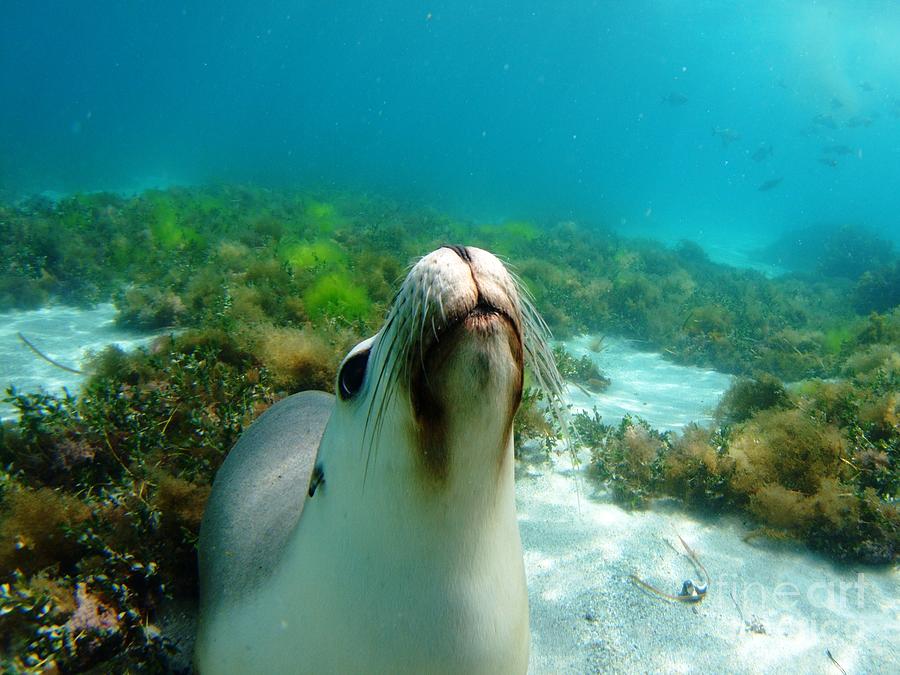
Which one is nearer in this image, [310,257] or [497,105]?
[310,257]

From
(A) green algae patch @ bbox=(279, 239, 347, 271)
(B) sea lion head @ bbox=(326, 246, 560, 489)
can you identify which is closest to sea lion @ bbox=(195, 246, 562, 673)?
(B) sea lion head @ bbox=(326, 246, 560, 489)

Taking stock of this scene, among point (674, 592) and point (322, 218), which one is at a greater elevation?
point (322, 218)

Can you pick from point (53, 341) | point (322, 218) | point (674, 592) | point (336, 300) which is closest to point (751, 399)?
point (674, 592)

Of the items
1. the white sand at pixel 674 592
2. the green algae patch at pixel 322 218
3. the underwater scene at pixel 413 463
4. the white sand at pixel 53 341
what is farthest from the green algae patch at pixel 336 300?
the green algae patch at pixel 322 218

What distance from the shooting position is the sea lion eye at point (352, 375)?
4.11 ft

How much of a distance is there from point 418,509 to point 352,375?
1.40 ft

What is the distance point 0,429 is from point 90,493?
103 cm

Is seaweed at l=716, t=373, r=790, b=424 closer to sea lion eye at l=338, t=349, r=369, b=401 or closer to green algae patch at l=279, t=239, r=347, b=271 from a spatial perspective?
sea lion eye at l=338, t=349, r=369, b=401

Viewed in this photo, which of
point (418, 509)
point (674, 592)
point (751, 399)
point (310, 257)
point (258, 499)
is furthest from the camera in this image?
point (310, 257)

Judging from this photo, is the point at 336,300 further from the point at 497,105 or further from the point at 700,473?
the point at 497,105

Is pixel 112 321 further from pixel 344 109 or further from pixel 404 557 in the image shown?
pixel 344 109

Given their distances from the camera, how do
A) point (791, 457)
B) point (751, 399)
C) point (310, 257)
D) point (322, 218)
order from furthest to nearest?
point (322, 218), point (310, 257), point (751, 399), point (791, 457)

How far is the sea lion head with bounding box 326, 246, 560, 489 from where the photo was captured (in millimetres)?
934

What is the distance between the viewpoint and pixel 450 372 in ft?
3.05
